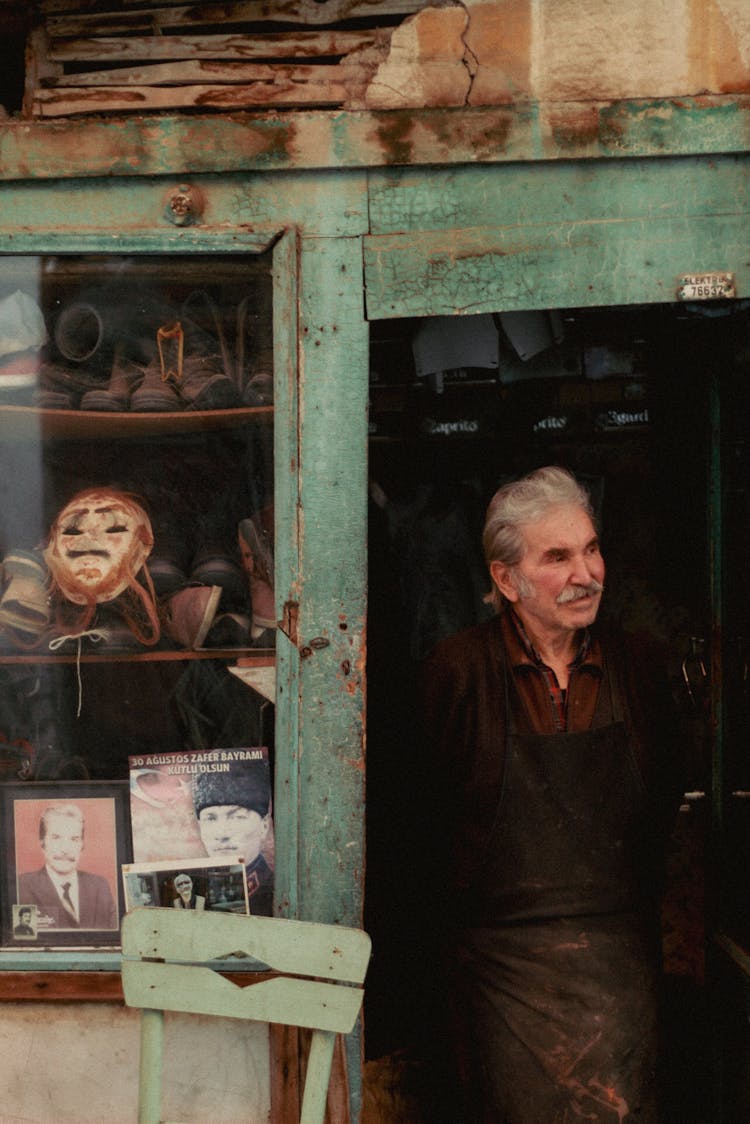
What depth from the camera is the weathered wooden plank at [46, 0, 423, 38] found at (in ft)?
7.95

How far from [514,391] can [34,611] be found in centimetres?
197

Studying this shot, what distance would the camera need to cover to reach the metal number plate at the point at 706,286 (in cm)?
236

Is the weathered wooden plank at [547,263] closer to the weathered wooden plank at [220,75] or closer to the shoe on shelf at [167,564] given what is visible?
the weathered wooden plank at [220,75]

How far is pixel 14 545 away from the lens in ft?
8.78

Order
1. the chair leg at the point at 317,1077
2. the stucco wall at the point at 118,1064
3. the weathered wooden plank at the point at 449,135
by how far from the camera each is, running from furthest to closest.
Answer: the stucco wall at the point at 118,1064 < the weathered wooden plank at the point at 449,135 < the chair leg at the point at 317,1077

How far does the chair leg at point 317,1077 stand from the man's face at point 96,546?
3.93ft

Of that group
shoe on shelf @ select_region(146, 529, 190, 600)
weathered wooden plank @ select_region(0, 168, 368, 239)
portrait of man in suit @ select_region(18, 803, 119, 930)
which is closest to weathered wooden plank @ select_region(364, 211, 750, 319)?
weathered wooden plank @ select_region(0, 168, 368, 239)

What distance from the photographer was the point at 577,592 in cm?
259

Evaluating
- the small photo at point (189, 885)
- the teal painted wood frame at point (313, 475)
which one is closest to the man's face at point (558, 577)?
the teal painted wood frame at point (313, 475)

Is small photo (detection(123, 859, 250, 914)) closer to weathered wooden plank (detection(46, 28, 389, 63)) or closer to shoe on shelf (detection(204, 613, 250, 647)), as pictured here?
shoe on shelf (detection(204, 613, 250, 647))

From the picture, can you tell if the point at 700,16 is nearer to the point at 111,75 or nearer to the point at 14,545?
the point at 111,75

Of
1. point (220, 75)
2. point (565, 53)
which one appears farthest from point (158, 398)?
point (565, 53)

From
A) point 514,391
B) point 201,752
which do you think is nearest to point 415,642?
point 514,391

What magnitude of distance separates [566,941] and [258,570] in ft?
3.82
